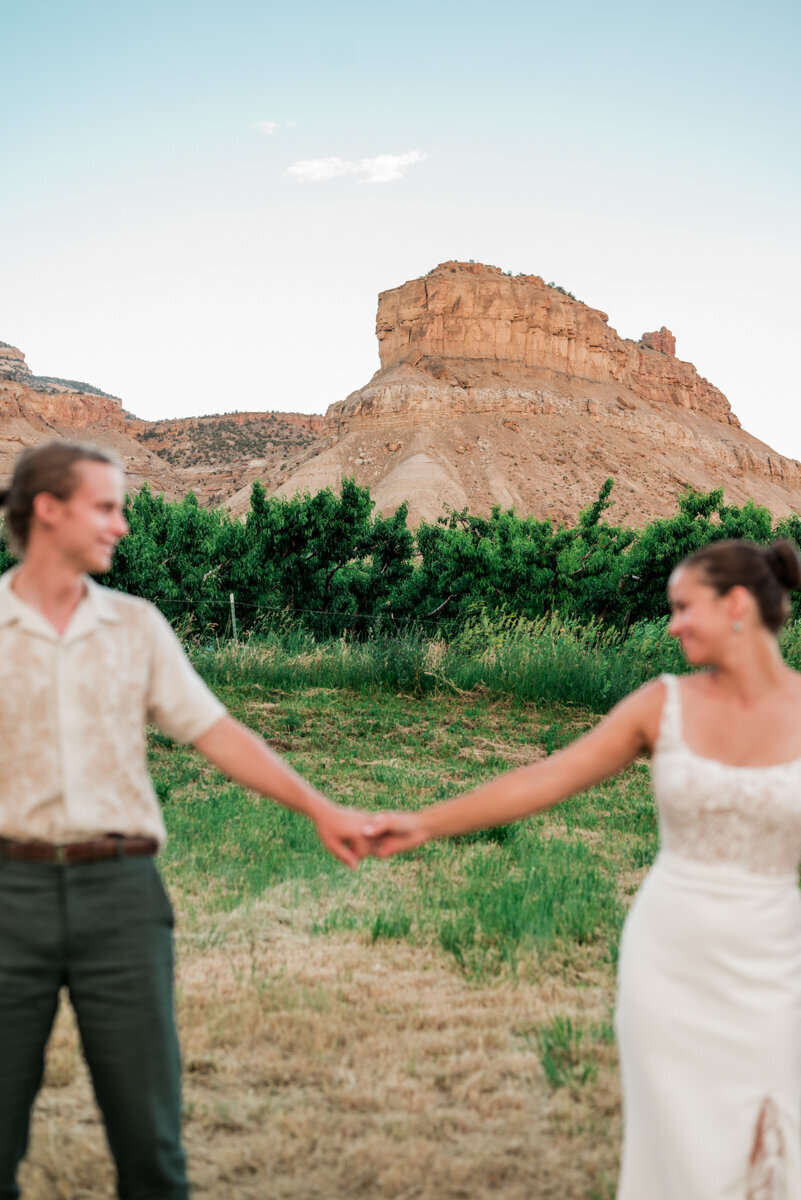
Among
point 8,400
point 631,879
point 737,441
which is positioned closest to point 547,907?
point 631,879

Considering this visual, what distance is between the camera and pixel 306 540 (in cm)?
2336

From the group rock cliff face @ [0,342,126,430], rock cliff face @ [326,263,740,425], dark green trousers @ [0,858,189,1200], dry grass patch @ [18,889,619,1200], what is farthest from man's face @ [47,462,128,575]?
rock cliff face @ [0,342,126,430]

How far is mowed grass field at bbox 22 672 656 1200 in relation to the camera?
3.25 meters

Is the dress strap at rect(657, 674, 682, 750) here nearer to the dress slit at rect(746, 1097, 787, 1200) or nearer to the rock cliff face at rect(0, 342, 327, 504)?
the dress slit at rect(746, 1097, 787, 1200)

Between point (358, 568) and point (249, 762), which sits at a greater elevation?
point (358, 568)

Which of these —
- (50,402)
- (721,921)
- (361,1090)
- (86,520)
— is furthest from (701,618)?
(50,402)

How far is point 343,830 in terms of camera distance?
9.35 feet

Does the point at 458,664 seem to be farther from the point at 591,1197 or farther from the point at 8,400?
the point at 8,400

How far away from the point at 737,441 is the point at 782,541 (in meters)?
107

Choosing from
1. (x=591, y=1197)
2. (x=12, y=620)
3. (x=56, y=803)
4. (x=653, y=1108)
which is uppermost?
(x=12, y=620)

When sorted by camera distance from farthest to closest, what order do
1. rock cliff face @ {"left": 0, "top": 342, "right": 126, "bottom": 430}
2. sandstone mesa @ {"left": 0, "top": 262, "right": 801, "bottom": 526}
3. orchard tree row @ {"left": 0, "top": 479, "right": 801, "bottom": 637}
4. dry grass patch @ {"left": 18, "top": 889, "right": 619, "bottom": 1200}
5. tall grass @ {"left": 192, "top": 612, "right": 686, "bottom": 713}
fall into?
1. rock cliff face @ {"left": 0, "top": 342, "right": 126, "bottom": 430}
2. sandstone mesa @ {"left": 0, "top": 262, "right": 801, "bottom": 526}
3. orchard tree row @ {"left": 0, "top": 479, "right": 801, "bottom": 637}
4. tall grass @ {"left": 192, "top": 612, "right": 686, "bottom": 713}
5. dry grass patch @ {"left": 18, "top": 889, "right": 619, "bottom": 1200}

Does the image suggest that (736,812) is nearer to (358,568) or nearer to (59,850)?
(59,850)

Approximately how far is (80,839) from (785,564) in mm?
1778

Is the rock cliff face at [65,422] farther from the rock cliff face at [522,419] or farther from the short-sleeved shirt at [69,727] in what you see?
the short-sleeved shirt at [69,727]
